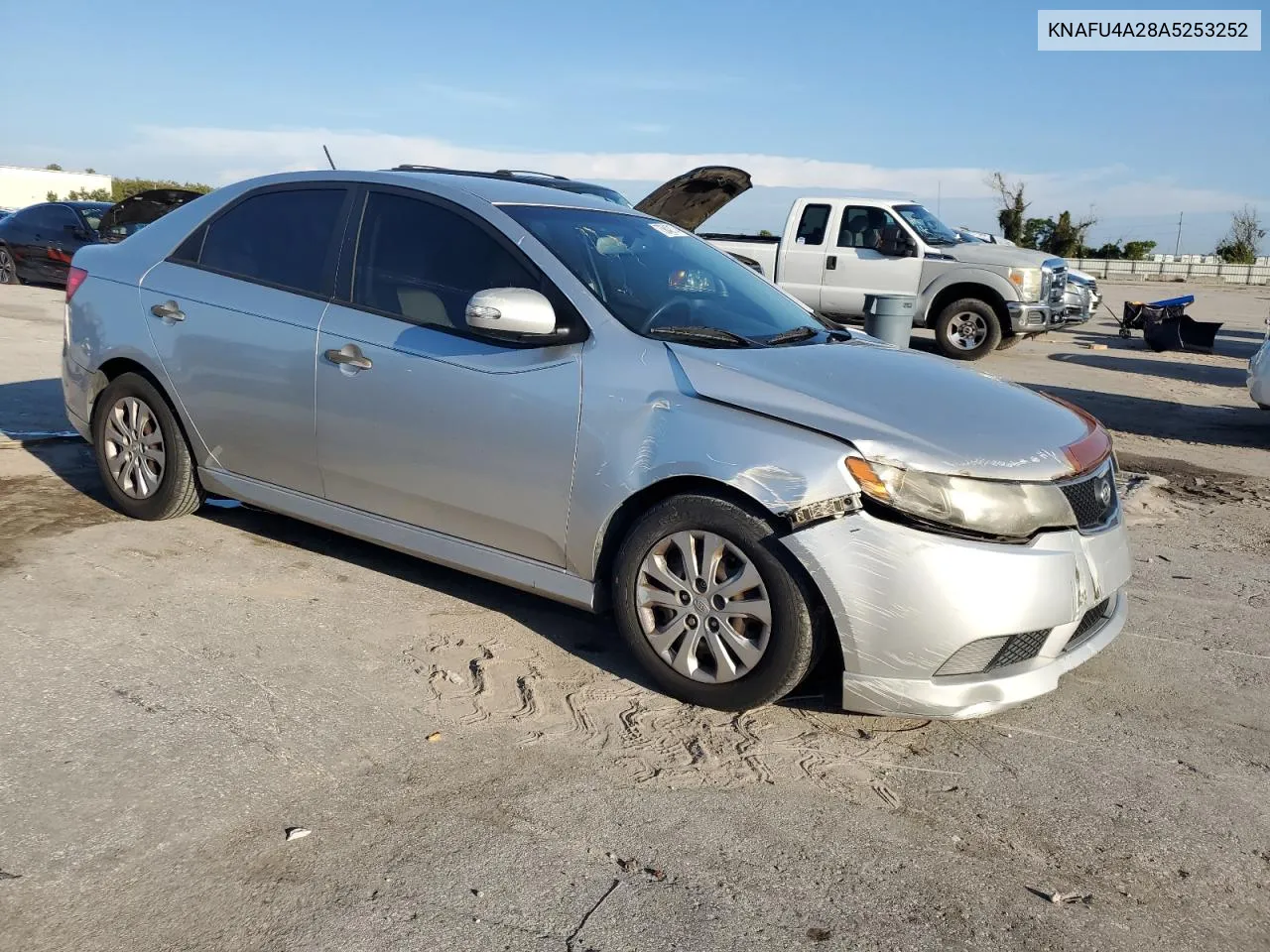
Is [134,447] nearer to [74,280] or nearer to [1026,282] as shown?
[74,280]

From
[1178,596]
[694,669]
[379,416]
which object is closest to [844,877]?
[694,669]

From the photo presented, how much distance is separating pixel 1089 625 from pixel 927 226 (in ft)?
39.1

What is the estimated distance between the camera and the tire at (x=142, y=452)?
524 centimetres

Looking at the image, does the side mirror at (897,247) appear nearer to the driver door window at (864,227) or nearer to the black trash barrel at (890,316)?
the driver door window at (864,227)

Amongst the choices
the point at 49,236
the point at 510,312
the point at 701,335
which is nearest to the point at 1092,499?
the point at 701,335

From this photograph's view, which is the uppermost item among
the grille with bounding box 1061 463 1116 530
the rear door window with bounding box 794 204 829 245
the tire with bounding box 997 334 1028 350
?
the rear door window with bounding box 794 204 829 245

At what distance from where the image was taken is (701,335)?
4.09 meters

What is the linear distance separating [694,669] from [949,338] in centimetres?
1160

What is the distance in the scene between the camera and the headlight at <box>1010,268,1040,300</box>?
552 inches

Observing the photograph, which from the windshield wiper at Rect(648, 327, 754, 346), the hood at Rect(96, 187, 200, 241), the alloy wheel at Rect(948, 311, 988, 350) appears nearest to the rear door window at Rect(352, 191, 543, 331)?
the windshield wiper at Rect(648, 327, 754, 346)

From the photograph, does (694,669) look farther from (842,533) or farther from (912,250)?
(912,250)

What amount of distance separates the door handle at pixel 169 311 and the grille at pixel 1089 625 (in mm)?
3971

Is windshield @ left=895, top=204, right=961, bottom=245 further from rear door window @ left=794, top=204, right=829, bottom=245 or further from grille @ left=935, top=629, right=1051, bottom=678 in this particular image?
grille @ left=935, top=629, right=1051, bottom=678

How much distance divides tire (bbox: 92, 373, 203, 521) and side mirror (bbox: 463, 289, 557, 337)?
80.7 inches
